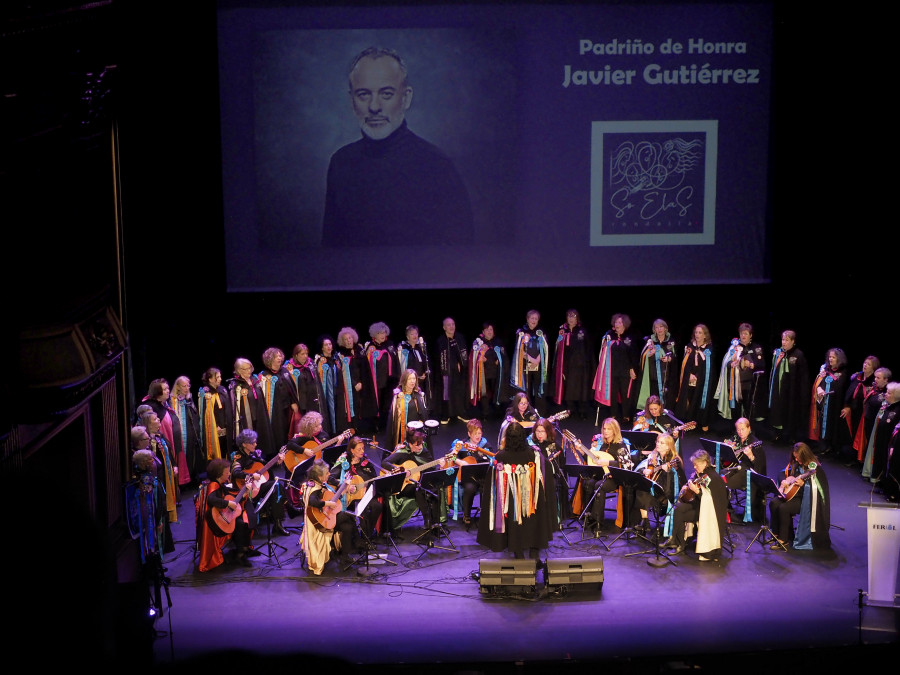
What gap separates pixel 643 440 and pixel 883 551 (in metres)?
2.63

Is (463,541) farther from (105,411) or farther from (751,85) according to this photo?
(751,85)

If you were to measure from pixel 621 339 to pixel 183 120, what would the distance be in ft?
21.7

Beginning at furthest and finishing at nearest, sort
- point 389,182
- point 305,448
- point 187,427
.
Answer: point 389,182 < point 187,427 < point 305,448

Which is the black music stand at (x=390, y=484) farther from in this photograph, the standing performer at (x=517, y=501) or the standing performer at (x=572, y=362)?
the standing performer at (x=572, y=362)

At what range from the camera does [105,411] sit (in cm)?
Answer: 788

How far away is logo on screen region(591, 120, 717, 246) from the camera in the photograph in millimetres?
12914

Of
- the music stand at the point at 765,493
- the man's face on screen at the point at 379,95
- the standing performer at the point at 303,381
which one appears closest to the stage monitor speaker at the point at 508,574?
the music stand at the point at 765,493

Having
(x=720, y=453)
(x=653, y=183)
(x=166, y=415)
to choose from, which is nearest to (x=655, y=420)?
(x=720, y=453)

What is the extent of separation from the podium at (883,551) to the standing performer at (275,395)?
6.76 metres

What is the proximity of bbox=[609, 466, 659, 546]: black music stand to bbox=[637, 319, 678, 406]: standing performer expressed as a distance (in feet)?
11.4

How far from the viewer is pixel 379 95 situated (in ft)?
41.7

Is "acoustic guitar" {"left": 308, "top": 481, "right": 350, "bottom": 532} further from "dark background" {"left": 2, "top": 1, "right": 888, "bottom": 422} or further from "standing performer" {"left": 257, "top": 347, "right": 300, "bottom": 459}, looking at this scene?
"dark background" {"left": 2, "top": 1, "right": 888, "bottom": 422}

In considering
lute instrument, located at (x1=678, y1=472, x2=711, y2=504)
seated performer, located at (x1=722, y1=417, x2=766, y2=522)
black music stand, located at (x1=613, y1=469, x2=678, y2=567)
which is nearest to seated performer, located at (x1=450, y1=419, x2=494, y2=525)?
black music stand, located at (x1=613, y1=469, x2=678, y2=567)

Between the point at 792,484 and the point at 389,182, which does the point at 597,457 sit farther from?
the point at 389,182
